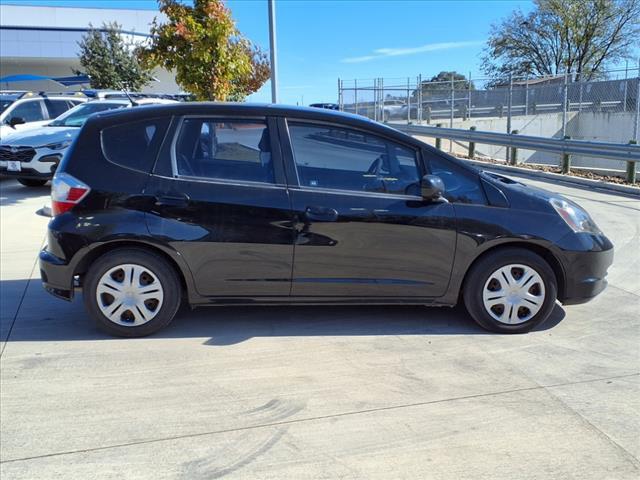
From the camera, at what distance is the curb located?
1041cm

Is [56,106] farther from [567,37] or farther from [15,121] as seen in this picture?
[567,37]

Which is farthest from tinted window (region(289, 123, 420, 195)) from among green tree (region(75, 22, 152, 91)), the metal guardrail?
green tree (region(75, 22, 152, 91))

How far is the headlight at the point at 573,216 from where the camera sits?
14.7 feet

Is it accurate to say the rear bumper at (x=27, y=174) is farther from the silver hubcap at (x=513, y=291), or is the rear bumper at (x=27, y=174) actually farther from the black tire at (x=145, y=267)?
the silver hubcap at (x=513, y=291)

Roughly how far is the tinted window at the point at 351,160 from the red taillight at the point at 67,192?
1638 mm

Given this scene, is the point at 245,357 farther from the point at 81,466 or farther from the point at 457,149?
the point at 457,149

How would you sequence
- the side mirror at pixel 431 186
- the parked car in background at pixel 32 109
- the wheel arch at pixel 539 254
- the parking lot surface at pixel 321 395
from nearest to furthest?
1. the parking lot surface at pixel 321 395
2. the side mirror at pixel 431 186
3. the wheel arch at pixel 539 254
4. the parked car in background at pixel 32 109

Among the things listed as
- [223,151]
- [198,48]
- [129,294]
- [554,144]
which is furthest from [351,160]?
[554,144]

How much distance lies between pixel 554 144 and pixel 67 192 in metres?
11.2

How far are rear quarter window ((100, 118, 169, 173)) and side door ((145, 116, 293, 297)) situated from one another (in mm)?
99

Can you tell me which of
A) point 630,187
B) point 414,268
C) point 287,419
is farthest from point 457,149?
point 287,419

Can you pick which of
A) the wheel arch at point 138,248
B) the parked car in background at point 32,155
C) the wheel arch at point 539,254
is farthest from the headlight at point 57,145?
the wheel arch at point 539,254

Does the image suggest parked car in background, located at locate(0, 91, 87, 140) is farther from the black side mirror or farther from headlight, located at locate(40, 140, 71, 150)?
headlight, located at locate(40, 140, 71, 150)

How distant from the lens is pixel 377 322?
187 inches
